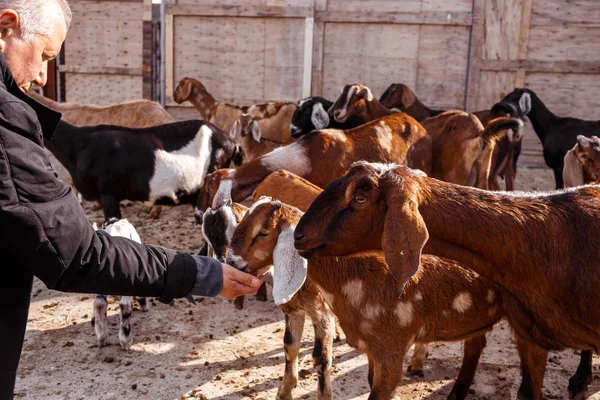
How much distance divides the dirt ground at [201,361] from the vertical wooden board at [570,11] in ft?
24.6

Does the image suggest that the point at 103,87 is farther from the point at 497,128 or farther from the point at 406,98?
the point at 497,128

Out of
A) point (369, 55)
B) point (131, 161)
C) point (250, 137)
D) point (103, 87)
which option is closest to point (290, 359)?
point (131, 161)

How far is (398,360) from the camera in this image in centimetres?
320

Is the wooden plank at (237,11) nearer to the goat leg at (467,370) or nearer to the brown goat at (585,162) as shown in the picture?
the brown goat at (585,162)

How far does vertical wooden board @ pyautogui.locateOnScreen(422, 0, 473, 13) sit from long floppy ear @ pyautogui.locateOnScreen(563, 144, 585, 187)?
19.1 feet

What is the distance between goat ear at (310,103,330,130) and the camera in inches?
336

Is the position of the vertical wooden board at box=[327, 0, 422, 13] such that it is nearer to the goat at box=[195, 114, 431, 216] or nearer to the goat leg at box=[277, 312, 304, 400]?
the goat at box=[195, 114, 431, 216]

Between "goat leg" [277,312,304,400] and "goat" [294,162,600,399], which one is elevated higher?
"goat" [294,162,600,399]

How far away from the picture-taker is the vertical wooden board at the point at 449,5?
1077 cm

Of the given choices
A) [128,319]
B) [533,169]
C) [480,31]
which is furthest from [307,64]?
[128,319]

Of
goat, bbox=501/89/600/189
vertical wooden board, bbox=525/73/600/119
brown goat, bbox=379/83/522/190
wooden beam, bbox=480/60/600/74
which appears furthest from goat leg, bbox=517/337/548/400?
vertical wooden board, bbox=525/73/600/119

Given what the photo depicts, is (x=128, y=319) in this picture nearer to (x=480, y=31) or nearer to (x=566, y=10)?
(x=480, y=31)

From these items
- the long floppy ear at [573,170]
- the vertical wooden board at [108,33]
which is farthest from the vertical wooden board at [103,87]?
the long floppy ear at [573,170]

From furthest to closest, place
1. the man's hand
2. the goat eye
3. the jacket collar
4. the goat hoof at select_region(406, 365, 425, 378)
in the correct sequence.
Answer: the goat hoof at select_region(406, 365, 425, 378) < the goat eye < the man's hand < the jacket collar
